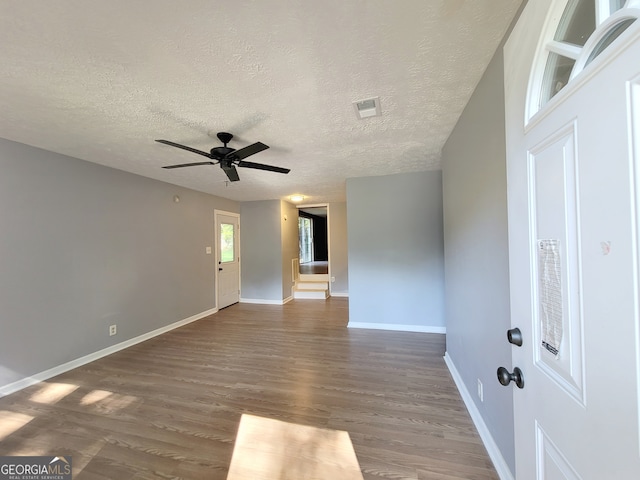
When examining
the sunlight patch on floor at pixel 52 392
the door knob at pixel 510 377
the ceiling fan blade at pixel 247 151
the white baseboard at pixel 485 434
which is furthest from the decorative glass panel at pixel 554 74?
the sunlight patch on floor at pixel 52 392

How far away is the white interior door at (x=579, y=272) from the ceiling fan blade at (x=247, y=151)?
5.46 feet

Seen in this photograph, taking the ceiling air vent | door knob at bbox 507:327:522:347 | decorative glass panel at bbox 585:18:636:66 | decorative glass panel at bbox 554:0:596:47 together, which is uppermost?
the ceiling air vent

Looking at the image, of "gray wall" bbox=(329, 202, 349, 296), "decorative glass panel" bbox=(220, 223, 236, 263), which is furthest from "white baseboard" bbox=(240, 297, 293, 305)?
"gray wall" bbox=(329, 202, 349, 296)

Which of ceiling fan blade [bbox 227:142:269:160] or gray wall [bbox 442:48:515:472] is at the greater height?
ceiling fan blade [bbox 227:142:269:160]

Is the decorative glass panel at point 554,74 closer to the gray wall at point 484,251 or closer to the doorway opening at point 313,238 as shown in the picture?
the gray wall at point 484,251

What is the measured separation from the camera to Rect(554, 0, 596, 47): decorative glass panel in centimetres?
68

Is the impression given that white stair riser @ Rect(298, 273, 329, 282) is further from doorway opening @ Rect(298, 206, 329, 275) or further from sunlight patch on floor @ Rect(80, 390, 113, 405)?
sunlight patch on floor @ Rect(80, 390, 113, 405)

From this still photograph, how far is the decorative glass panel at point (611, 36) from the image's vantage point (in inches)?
21.1

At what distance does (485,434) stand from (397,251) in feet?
8.29

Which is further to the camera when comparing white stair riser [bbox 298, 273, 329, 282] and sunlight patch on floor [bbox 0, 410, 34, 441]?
white stair riser [bbox 298, 273, 329, 282]

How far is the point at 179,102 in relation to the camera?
186cm

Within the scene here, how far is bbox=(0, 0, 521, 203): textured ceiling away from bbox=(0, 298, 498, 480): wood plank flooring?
2425 mm

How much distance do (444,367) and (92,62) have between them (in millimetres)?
3821

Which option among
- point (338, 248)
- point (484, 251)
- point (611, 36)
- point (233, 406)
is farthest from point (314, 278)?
point (611, 36)
